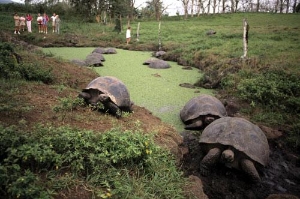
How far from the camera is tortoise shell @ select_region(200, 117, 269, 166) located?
3.77 metres

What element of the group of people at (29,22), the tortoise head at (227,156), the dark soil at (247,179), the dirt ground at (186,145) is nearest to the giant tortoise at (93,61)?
the dirt ground at (186,145)

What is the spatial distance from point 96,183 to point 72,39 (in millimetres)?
14858

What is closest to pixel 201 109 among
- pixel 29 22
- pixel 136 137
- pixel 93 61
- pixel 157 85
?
pixel 136 137

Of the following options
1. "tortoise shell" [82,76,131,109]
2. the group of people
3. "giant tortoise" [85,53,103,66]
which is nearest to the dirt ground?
"tortoise shell" [82,76,131,109]

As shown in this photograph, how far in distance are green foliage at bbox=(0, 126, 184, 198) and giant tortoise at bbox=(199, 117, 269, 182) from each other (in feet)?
2.65

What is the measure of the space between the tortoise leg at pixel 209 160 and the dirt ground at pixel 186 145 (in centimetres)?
10

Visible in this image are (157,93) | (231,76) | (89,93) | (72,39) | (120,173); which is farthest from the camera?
(72,39)

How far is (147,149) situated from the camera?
10.8ft

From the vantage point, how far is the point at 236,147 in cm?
372

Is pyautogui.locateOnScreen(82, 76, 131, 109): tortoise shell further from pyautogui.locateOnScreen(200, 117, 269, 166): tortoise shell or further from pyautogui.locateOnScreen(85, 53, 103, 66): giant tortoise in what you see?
pyautogui.locateOnScreen(85, 53, 103, 66): giant tortoise

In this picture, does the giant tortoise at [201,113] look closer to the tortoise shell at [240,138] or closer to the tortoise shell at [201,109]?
the tortoise shell at [201,109]

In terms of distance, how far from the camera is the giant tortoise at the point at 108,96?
4789mm

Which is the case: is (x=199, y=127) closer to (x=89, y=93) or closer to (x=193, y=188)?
(x=193, y=188)

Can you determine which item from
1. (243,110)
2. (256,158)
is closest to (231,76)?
(243,110)
